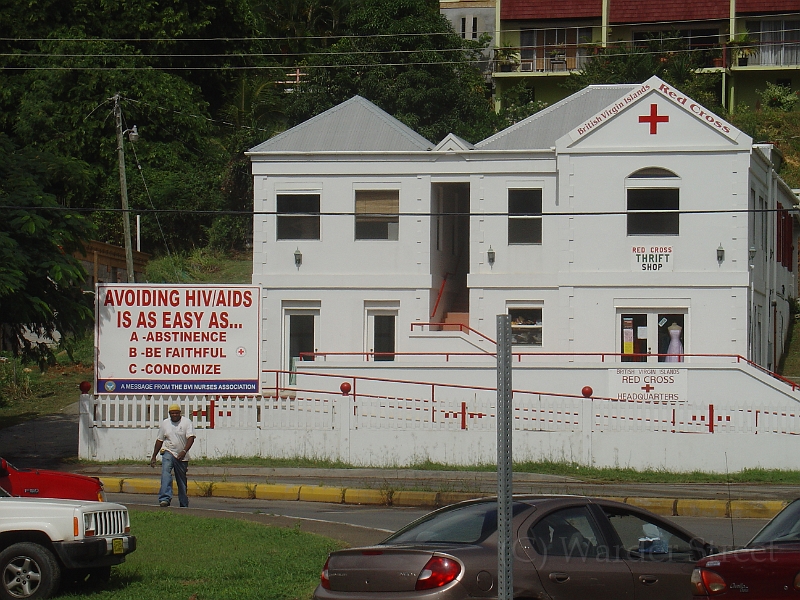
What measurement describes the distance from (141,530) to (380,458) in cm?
1003

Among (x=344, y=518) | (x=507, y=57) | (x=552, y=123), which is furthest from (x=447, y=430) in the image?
(x=507, y=57)

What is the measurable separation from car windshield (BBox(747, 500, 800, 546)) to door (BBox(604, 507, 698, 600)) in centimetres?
58

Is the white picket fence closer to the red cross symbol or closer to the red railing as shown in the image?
the red railing

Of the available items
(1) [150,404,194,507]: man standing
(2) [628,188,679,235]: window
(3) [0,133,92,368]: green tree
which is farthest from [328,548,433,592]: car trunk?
(2) [628,188,679,235]: window

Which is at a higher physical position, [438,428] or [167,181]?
[167,181]

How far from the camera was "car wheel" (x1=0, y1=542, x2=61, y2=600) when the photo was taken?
1045 centimetres

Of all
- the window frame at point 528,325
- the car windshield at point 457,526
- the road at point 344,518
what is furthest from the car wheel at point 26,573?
the window frame at point 528,325

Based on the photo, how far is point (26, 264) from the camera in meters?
22.1

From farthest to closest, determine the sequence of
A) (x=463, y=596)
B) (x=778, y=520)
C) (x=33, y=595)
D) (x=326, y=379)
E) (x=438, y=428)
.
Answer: (x=326, y=379) < (x=438, y=428) < (x=33, y=595) < (x=778, y=520) < (x=463, y=596)

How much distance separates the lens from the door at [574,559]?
838 centimetres

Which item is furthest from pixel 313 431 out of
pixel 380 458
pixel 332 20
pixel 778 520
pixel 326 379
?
pixel 332 20

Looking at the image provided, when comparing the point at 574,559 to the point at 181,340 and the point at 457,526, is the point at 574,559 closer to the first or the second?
the point at 457,526

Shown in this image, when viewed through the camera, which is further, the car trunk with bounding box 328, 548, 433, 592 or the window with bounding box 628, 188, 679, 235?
the window with bounding box 628, 188, 679, 235

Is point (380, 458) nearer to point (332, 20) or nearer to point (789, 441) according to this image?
point (789, 441)
